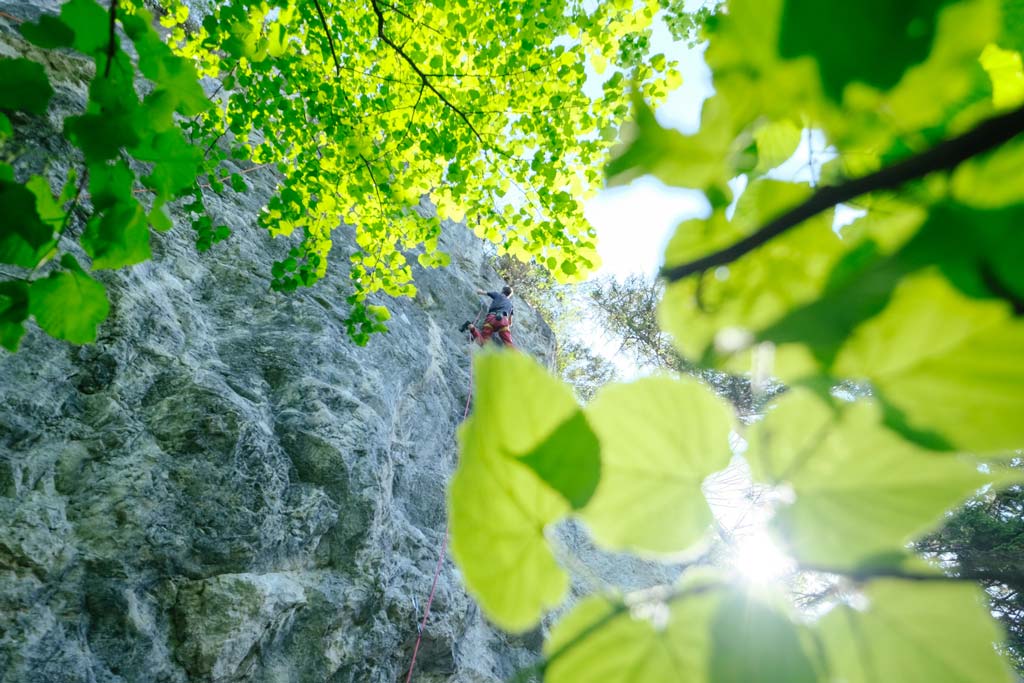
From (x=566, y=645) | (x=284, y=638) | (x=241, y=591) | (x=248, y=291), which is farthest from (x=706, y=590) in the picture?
(x=248, y=291)

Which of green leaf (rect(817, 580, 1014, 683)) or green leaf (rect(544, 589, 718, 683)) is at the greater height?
green leaf (rect(817, 580, 1014, 683))

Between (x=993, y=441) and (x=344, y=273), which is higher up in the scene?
(x=344, y=273)

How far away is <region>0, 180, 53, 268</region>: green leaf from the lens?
0.37m

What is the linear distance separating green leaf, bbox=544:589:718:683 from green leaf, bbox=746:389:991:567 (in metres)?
0.03

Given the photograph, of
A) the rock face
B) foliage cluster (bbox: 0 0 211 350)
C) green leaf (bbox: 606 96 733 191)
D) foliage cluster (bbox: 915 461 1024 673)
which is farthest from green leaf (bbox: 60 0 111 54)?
foliage cluster (bbox: 915 461 1024 673)

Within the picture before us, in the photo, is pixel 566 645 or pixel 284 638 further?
pixel 284 638

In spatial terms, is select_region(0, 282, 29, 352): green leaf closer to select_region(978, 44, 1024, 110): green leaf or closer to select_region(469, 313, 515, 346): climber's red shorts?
select_region(978, 44, 1024, 110): green leaf

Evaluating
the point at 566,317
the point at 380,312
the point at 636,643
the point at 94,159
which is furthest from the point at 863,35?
the point at 566,317

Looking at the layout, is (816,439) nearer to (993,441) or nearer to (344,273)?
(993,441)

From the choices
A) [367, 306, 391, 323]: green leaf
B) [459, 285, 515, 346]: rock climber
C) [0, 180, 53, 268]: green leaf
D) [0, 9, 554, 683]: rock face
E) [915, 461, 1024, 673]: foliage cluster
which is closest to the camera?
[0, 180, 53, 268]: green leaf

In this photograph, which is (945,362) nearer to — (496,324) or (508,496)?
(508,496)

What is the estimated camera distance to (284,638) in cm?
142

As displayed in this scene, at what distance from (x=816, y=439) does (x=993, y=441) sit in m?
0.03

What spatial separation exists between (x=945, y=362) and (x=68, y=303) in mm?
607
